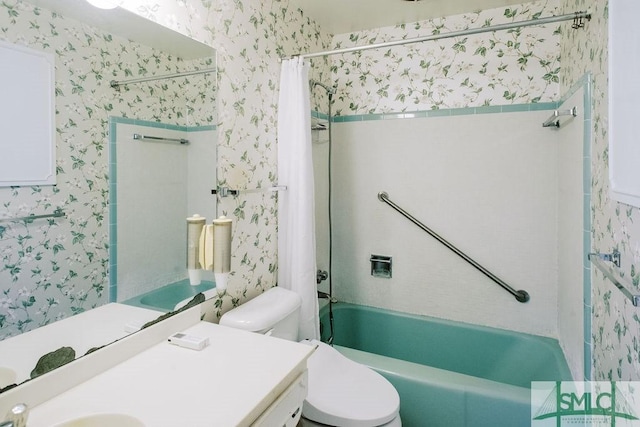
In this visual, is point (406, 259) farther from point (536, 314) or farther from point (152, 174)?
point (152, 174)

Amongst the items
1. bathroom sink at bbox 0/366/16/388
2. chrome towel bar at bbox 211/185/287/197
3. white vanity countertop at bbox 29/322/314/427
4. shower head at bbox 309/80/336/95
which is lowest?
white vanity countertop at bbox 29/322/314/427

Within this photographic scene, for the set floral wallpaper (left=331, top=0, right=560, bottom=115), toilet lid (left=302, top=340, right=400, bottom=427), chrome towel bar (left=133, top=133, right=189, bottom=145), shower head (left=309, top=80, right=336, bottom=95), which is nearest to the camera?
chrome towel bar (left=133, top=133, right=189, bottom=145)

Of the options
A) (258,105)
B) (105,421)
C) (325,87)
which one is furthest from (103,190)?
(325,87)

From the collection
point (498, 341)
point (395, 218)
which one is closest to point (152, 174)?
point (395, 218)

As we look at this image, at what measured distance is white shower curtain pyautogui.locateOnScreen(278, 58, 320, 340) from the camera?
1.97 meters

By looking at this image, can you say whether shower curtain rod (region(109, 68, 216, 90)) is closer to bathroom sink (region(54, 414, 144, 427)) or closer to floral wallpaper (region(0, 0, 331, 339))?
floral wallpaper (region(0, 0, 331, 339))

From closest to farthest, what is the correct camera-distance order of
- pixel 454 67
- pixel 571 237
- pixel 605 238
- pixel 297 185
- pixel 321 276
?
pixel 605 238 → pixel 571 237 → pixel 297 185 → pixel 454 67 → pixel 321 276

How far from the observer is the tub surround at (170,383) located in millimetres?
867

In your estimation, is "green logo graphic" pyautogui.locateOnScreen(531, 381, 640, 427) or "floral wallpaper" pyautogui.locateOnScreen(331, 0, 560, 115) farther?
"floral wallpaper" pyautogui.locateOnScreen(331, 0, 560, 115)

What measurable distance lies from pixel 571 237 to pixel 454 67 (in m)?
1.27

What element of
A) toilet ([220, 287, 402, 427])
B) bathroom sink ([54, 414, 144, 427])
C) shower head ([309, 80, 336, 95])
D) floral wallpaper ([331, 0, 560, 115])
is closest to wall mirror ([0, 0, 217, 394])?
bathroom sink ([54, 414, 144, 427])

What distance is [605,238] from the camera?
4.13 ft

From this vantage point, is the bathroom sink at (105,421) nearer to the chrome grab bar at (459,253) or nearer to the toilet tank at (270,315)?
the toilet tank at (270,315)

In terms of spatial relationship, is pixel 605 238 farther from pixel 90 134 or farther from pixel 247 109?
pixel 90 134
